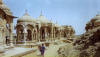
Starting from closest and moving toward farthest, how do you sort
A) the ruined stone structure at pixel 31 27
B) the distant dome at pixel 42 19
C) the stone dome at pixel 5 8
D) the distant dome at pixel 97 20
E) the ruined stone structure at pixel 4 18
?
the ruined stone structure at pixel 4 18 → the stone dome at pixel 5 8 → the ruined stone structure at pixel 31 27 → the distant dome at pixel 97 20 → the distant dome at pixel 42 19

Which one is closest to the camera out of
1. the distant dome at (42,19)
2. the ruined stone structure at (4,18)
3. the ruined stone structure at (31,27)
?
the ruined stone structure at (4,18)

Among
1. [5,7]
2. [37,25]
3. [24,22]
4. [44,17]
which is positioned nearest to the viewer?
[5,7]

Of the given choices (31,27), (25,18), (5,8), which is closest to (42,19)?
(31,27)

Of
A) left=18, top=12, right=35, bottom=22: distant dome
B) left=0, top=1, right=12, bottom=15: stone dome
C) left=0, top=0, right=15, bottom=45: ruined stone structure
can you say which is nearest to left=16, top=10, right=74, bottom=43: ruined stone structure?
left=18, top=12, right=35, bottom=22: distant dome

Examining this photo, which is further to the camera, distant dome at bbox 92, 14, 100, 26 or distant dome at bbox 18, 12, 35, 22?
distant dome at bbox 92, 14, 100, 26

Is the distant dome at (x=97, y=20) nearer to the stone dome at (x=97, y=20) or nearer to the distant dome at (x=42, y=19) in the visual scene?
the stone dome at (x=97, y=20)

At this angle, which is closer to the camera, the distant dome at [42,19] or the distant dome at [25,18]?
the distant dome at [25,18]

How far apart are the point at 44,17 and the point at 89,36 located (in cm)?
1825

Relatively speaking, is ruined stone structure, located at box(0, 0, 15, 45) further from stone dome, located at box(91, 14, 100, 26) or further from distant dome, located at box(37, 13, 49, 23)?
Result: stone dome, located at box(91, 14, 100, 26)

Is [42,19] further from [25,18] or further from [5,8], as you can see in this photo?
[5,8]

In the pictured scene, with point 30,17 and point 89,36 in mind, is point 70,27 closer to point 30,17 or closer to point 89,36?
point 30,17

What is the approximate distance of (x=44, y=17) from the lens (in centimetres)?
2891

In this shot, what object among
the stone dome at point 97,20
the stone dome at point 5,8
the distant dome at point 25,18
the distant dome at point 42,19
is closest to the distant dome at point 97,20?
the stone dome at point 97,20

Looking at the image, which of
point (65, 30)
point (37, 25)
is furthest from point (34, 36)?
point (65, 30)
